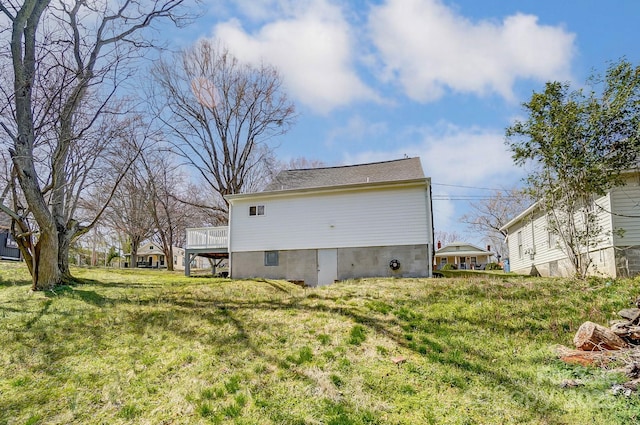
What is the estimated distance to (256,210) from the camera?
1622 cm

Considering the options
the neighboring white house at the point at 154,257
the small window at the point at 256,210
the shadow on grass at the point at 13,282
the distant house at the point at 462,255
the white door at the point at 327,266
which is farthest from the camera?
the neighboring white house at the point at 154,257

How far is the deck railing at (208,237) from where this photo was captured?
56.5 feet

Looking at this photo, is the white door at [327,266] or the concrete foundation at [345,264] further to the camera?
the white door at [327,266]

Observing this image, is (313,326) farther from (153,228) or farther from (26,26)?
(153,228)

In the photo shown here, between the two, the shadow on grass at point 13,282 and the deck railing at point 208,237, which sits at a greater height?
the deck railing at point 208,237

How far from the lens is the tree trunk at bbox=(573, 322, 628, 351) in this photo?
5238 millimetres

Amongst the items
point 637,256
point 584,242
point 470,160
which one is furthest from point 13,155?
point 470,160

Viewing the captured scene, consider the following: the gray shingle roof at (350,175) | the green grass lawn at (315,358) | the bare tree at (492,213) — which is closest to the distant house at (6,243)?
the gray shingle roof at (350,175)

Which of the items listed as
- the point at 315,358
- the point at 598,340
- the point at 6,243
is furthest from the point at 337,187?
the point at 6,243

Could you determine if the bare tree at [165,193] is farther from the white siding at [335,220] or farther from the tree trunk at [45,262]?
the tree trunk at [45,262]

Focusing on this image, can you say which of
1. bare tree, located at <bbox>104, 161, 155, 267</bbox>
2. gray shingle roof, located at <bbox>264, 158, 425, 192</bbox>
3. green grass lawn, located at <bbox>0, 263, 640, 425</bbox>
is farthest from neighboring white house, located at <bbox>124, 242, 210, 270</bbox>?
green grass lawn, located at <bbox>0, 263, 640, 425</bbox>

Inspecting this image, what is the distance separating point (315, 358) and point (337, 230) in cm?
929

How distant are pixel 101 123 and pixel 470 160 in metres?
16.3

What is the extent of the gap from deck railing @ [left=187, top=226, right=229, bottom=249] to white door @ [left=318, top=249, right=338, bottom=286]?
4.80 metres
